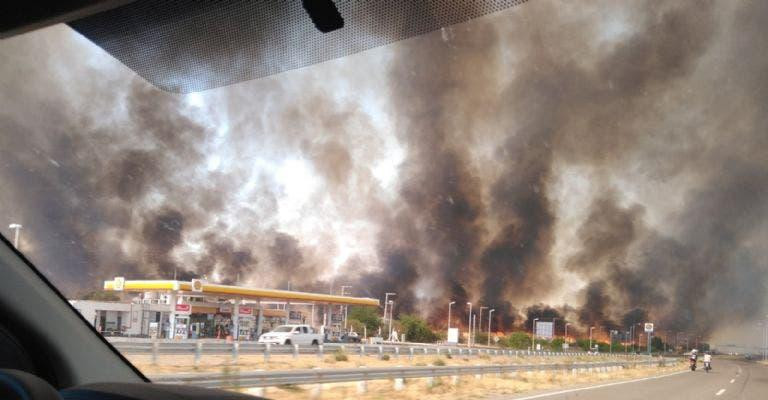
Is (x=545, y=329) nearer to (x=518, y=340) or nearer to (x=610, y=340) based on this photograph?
(x=518, y=340)

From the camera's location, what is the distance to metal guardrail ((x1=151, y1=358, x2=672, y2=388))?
3.14m

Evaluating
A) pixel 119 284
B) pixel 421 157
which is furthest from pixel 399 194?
pixel 119 284

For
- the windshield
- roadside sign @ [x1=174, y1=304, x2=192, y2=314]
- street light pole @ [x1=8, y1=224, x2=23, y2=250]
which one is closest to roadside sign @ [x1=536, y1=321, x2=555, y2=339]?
the windshield

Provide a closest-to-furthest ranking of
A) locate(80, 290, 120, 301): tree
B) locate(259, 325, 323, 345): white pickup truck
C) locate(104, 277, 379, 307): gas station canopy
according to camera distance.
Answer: locate(80, 290, 120, 301): tree
locate(104, 277, 379, 307): gas station canopy
locate(259, 325, 323, 345): white pickup truck

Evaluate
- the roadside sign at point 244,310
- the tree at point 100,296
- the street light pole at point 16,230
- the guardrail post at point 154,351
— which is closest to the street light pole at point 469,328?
the roadside sign at point 244,310

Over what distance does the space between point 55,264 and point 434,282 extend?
2.27 m

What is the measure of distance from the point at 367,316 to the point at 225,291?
89 cm

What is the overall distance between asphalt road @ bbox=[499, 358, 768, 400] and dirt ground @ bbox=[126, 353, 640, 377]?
22 centimetres

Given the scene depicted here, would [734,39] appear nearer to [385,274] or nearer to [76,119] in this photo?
[385,274]

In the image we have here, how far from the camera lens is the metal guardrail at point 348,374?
3143 mm

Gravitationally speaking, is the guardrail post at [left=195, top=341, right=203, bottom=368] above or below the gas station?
below

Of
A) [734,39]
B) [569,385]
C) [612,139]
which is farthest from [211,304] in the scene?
[734,39]

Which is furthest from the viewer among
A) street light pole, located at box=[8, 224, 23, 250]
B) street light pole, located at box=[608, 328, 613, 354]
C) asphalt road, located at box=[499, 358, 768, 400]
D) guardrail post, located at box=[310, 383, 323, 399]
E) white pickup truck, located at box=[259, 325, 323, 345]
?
white pickup truck, located at box=[259, 325, 323, 345]

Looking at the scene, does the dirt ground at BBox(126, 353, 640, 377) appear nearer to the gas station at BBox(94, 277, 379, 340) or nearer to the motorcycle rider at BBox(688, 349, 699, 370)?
the gas station at BBox(94, 277, 379, 340)
